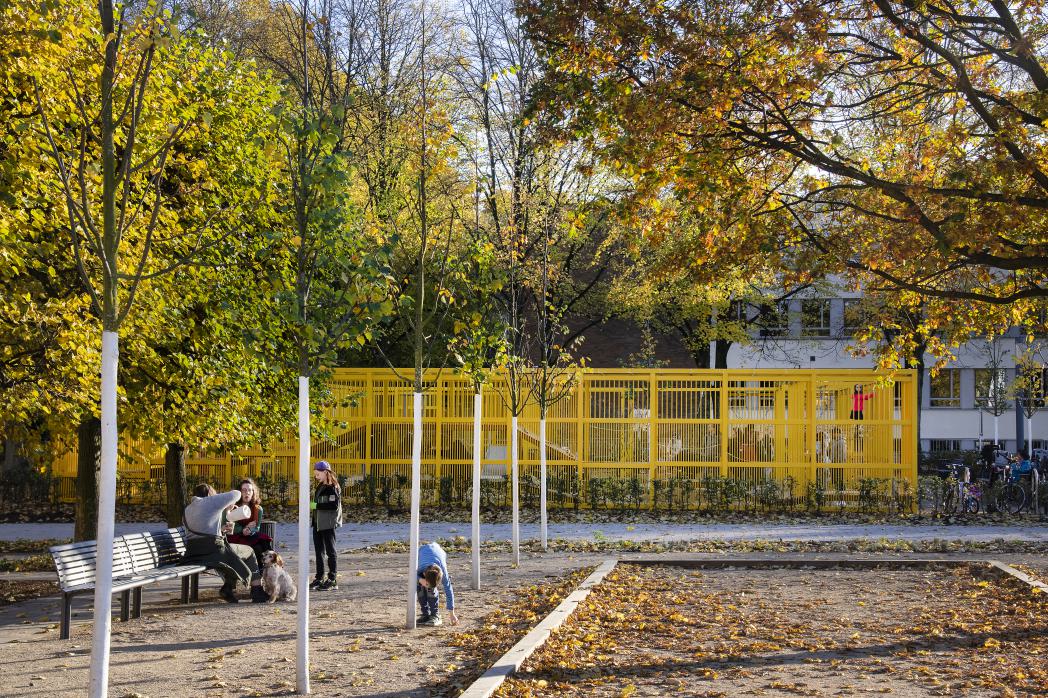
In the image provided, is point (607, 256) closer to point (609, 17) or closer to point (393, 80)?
point (393, 80)

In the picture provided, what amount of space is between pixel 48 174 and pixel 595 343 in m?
38.3

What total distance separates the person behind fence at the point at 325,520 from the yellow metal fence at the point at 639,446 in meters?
9.27

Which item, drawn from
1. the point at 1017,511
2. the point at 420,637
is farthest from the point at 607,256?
the point at 420,637

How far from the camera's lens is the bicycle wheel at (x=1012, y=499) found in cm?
2330

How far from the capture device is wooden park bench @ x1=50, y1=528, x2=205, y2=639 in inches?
398

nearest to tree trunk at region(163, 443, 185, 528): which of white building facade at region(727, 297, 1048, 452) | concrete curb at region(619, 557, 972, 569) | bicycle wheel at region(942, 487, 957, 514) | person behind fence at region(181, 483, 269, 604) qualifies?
person behind fence at region(181, 483, 269, 604)

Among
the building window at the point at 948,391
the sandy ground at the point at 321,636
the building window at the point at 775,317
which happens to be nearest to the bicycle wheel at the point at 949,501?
the sandy ground at the point at 321,636

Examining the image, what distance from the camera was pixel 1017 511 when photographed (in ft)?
76.3

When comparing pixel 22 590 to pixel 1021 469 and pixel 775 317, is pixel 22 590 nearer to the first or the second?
pixel 1021 469

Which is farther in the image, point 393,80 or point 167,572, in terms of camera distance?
point 393,80

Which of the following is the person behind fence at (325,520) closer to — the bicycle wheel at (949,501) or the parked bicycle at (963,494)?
the bicycle wheel at (949,501)

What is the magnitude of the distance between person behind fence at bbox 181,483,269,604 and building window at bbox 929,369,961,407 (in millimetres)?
46226

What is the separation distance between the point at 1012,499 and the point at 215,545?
57.1 ft

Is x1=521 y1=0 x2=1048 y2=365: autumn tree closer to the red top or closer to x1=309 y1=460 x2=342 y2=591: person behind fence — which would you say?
x1=309 y1=460 x2=342 y2=591: person behind fence
